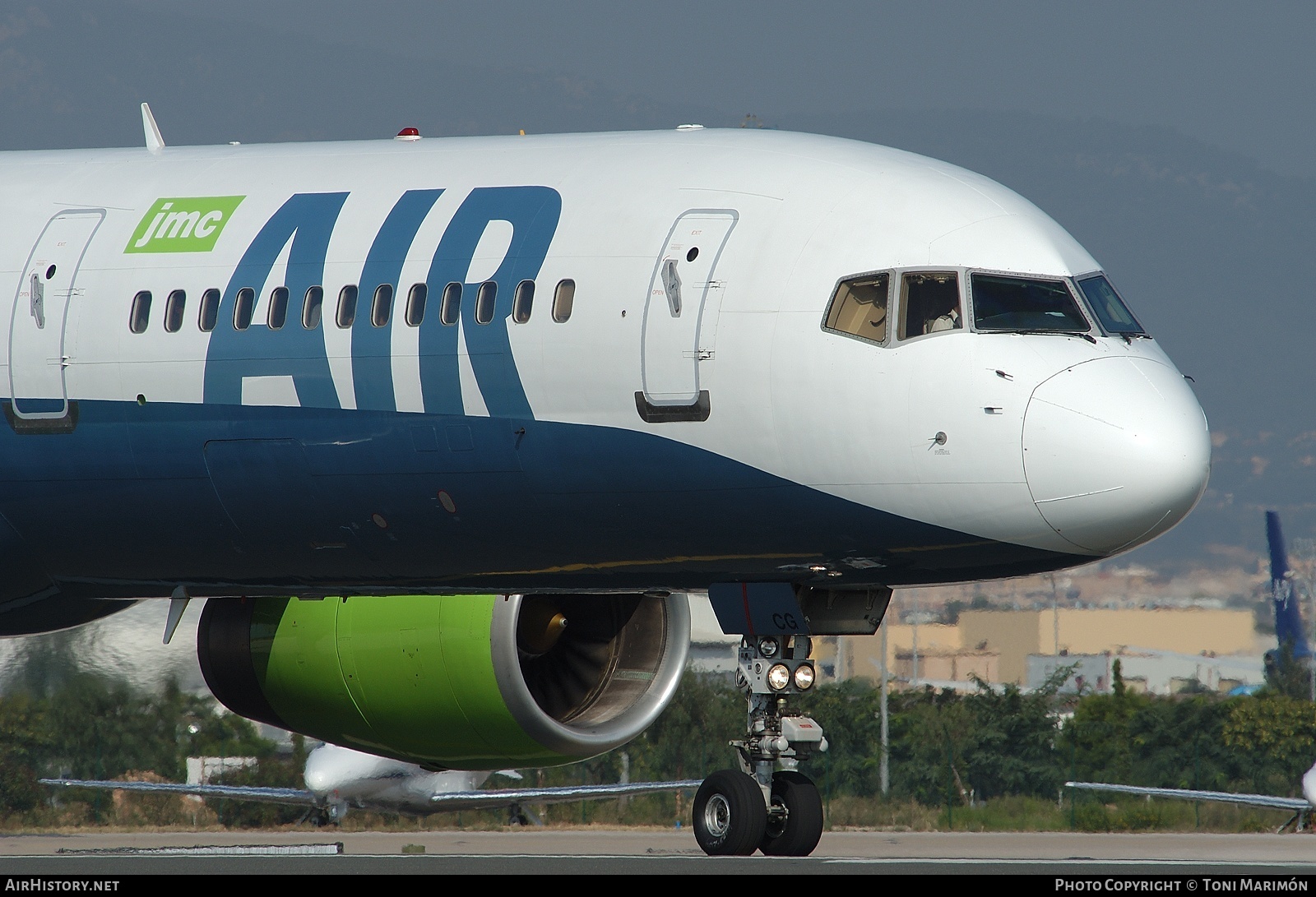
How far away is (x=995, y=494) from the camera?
530 inches

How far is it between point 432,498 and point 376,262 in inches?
75.2

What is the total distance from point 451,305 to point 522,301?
0.64m

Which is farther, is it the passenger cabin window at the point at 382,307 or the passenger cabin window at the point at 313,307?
the passenger cabin window at the point at 313,307

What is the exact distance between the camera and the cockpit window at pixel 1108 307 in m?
14.1

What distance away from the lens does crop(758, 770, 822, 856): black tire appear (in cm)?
1473

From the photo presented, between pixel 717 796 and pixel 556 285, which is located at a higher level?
pixel 556 285

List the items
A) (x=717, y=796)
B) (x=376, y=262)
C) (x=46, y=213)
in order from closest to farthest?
1. (x=717, y=796)
2. (x=376, y=262)
3. (x=46, y=213)

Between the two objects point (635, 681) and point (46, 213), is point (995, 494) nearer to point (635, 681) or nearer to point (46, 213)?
point (635, 681)

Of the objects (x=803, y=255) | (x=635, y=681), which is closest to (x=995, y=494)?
(x=803, y=255)

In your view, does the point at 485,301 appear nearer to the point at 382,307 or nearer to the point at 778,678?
the point at 382,307

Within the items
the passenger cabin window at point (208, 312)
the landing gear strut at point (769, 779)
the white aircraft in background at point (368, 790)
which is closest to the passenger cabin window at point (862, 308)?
the landing gear strut at point (769, 779)

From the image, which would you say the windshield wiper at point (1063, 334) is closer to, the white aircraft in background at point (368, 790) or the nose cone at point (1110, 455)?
the nose cone at point (1110, 455)

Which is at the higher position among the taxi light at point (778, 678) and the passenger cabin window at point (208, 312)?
the passenger cabin window at point (208, 312)

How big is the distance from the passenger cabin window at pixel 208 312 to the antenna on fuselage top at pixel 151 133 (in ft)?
8.35
